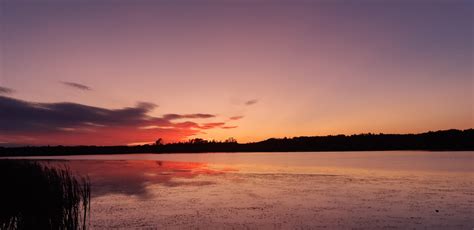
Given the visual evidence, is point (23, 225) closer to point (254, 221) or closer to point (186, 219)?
point (186, 219)

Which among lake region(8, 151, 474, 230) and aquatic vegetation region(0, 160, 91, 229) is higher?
aquatic vegetation region(0, 160, 91, 229)

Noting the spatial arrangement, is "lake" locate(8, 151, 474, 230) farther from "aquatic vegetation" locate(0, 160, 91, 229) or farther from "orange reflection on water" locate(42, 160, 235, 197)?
"aquatic vegetation" locate(0, 160, 91, 229)

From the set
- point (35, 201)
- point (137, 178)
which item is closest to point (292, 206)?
point (35, 201)

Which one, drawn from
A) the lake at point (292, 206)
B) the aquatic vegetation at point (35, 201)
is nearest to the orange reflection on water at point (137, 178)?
the lake at point (292, 206)

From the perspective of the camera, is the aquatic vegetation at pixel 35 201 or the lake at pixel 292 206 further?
the lake at pixel 292 206

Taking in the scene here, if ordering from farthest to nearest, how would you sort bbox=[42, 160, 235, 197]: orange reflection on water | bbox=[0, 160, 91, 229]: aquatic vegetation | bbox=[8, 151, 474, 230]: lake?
bbox=[42, 160, 235, 197]: orange reflection on water, bbox=[8, 151, 474, 230]: lake, bbox=[0, 160, 91, 229]: aquatic vegetation

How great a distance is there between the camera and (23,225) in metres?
10.1

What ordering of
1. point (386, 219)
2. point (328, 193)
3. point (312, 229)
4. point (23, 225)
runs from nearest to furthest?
point (23, 225) < point (312, 229) < point (386, 219) < point (328, 193)

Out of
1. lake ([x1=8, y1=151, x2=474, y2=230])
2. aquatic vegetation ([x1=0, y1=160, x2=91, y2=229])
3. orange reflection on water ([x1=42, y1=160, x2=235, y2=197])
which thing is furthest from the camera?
orange reflection on water ([x1=42, y1=160, x2=235, y2=197])

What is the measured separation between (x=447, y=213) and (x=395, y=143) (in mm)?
122515

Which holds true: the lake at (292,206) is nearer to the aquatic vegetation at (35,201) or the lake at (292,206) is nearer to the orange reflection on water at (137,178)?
the orange reflection on water at (137,178)

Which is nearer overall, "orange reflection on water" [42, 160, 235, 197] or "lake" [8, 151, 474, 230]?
"lake" [8, 151, 474, 230]

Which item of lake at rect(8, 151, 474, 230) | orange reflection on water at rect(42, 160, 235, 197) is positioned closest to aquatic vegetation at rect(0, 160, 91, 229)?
orange reflection on water at rect(42, 160, 235, 197)

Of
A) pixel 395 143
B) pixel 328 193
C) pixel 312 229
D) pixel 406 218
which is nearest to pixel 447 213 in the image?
pixel 406 218
